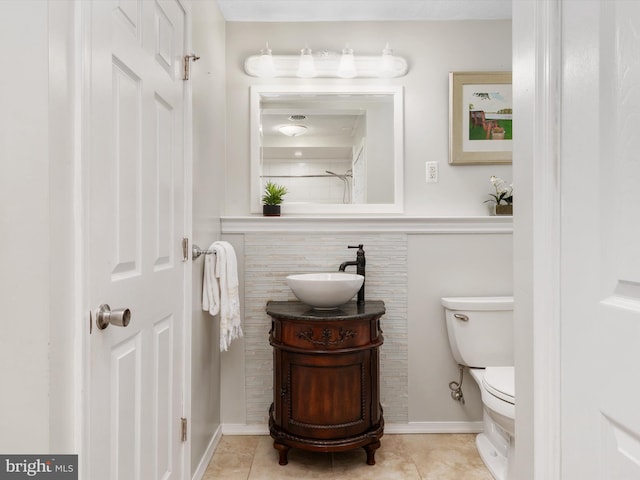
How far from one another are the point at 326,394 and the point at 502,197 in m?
1.48

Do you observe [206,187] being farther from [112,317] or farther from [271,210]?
[112,317]

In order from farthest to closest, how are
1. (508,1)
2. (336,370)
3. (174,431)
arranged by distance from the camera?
(508,1) → (336,370) → (174,431)

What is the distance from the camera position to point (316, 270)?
2.46 m

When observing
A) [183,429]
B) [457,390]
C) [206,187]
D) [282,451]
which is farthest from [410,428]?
[206,187]

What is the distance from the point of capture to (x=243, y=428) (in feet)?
8.12

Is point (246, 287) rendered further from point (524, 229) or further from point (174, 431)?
point (524, 229)

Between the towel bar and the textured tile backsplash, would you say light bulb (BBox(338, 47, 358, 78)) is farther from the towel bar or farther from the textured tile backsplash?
the towel bar

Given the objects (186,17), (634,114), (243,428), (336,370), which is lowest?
(243,428)

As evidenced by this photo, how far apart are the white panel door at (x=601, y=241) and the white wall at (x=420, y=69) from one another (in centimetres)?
166

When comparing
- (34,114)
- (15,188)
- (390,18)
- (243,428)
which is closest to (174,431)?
(243,428)

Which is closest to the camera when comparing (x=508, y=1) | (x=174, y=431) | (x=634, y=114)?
(x=634, y=114)

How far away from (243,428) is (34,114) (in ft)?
6.90

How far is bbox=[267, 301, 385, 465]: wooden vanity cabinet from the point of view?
199 centimetres

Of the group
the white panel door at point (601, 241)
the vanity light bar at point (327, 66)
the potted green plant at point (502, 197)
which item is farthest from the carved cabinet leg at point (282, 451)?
the vanity light bar at point (327, 66)
